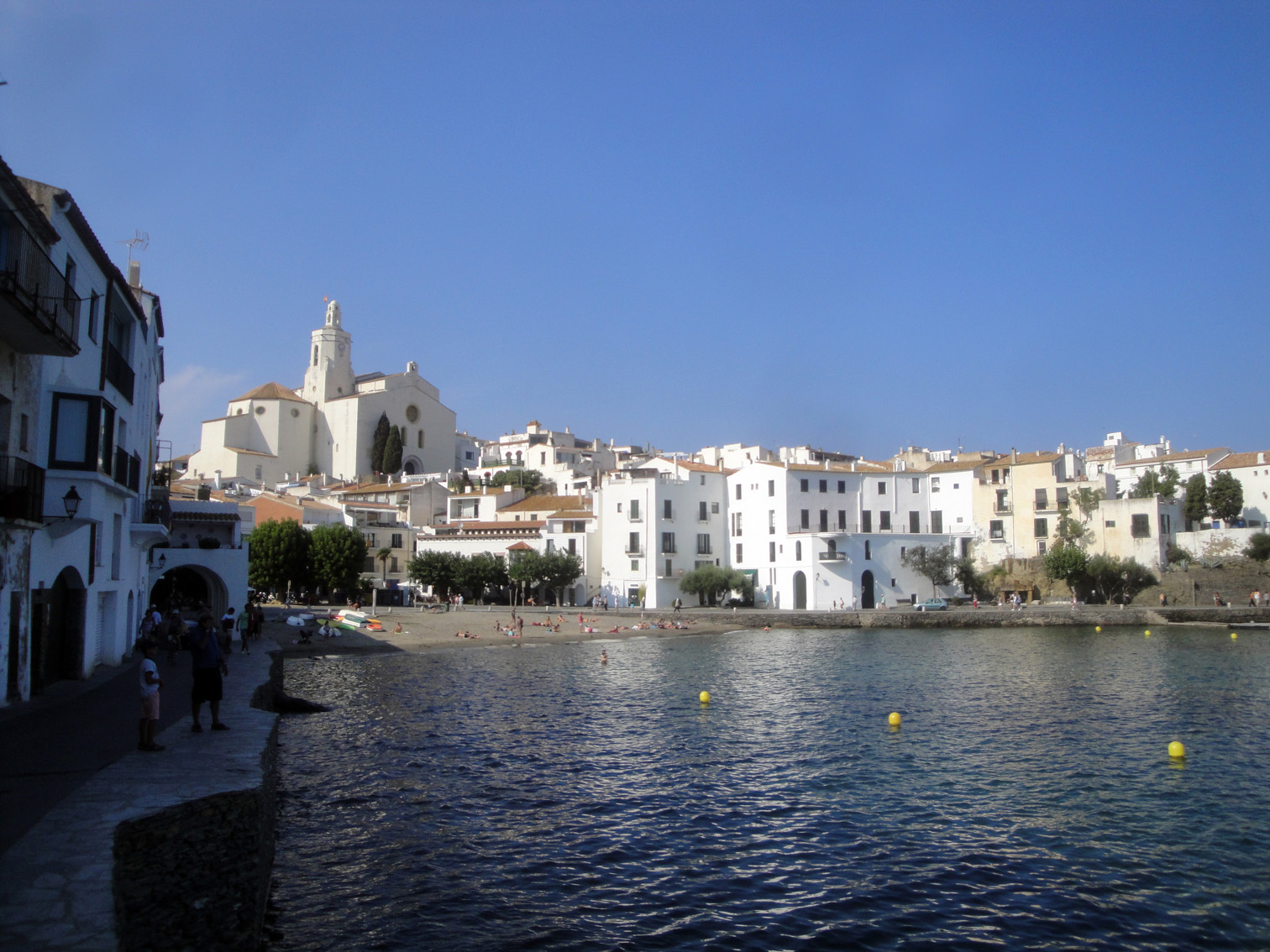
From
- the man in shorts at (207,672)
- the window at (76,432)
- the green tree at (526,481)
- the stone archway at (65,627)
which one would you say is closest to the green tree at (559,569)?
the green tree at (526,481)

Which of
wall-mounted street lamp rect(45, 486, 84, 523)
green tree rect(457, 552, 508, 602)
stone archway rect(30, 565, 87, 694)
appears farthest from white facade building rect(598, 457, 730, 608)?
wall-mounted street lamp rect(45, 486, 84, 523)

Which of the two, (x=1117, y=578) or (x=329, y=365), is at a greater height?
(x=329, y=365)

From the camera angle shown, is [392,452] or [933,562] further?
[392,452]

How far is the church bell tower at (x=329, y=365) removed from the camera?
369 ft

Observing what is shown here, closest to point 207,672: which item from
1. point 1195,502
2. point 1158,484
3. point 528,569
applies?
point 528,569

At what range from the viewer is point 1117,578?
206ft

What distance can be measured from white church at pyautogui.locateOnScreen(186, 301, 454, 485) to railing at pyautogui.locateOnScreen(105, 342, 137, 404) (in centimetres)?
8235

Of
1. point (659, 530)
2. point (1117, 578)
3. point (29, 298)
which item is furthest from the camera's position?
point (659, 530)

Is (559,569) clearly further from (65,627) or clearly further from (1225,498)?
(65,627)

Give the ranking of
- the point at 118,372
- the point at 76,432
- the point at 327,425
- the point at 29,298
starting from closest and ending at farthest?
the point at 29,298 < the point at 76,432 < the point at 118,372 < the point at 327,425

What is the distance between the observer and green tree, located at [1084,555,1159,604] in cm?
6250

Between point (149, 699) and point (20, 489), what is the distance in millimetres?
4902

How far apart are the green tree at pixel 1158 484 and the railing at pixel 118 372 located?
223 feet

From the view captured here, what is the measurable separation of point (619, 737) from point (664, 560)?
46.6 meters
